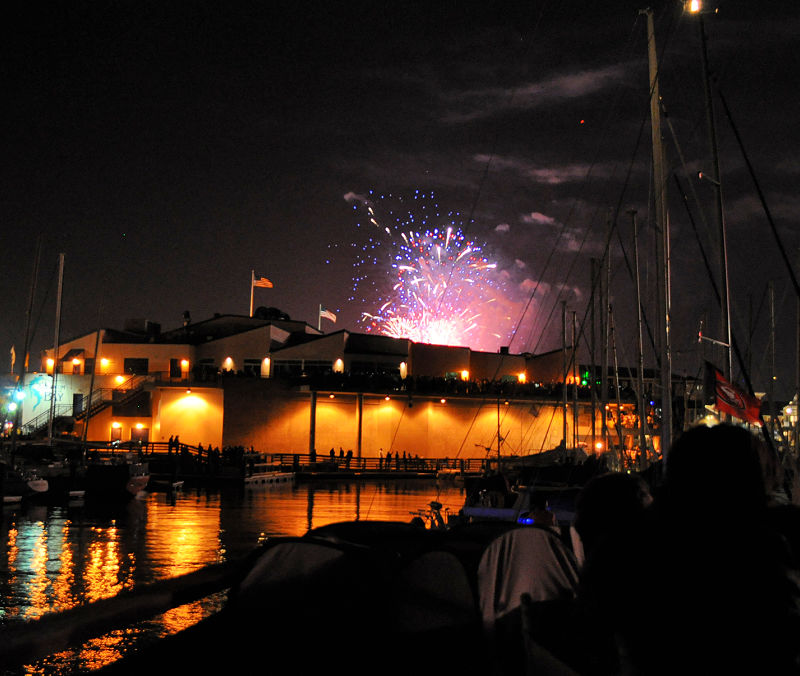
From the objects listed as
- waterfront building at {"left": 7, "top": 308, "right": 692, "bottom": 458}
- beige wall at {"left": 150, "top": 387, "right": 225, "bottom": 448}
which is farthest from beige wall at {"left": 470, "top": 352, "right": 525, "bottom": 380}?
beige wall at {"left": 150, "top": 387, "right": 225, "bottom": 448}

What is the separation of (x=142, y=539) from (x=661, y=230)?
1789cm

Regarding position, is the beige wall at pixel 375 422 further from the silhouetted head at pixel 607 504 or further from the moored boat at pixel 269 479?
the silhouetted head at pixel 607 504

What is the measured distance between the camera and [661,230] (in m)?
19.2

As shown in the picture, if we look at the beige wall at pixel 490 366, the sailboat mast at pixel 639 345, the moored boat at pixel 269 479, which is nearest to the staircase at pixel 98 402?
the moored boat at pixel 269 479

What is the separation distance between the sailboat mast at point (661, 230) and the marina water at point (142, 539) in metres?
10.7

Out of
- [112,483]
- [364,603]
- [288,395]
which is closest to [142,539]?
[112,483]

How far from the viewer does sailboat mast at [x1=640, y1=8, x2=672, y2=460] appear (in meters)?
17.8

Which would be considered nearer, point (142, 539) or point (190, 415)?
point (142, 539)

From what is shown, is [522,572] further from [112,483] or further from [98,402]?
[98,402]

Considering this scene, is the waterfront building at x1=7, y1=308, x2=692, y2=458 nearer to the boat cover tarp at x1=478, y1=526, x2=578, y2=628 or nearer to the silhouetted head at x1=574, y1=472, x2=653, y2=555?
the boat cover tarp at x1=478, y1=526, x2=578, y2=628

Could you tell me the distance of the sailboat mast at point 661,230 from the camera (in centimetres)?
1775

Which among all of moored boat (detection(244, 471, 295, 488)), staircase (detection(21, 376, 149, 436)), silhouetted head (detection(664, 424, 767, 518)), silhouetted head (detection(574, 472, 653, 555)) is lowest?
moored boat (detection(244, 471, 295, 488))

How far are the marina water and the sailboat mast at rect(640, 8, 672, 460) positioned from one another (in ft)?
35.1

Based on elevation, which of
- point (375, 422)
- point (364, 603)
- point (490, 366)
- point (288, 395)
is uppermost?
point (490, 366)
